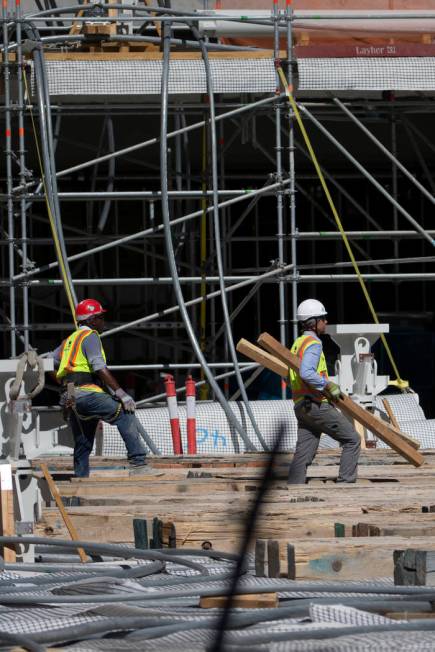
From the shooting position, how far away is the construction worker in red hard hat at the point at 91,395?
9500 millimetres

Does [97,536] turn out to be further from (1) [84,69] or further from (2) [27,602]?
(1) [84,69]

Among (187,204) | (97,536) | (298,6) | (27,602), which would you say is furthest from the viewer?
(187,204)

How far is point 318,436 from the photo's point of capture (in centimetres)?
908

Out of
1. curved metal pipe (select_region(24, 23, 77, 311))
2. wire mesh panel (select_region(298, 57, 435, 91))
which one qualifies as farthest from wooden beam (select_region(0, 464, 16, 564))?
wire mesh panel (select_region(298, 57, 435, 91))

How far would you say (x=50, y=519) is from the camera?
7062 millimetres

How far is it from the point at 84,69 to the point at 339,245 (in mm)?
6637

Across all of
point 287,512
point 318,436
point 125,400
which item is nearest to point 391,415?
point 318,436

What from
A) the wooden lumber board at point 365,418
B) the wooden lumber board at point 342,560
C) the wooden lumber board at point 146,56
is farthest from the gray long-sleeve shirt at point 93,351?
the wooden lumber board at point 146,56

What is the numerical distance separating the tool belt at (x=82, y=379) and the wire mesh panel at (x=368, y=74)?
4.56 m

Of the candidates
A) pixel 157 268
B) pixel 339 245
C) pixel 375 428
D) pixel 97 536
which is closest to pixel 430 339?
pixel 339 245

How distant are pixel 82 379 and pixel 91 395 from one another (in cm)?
15

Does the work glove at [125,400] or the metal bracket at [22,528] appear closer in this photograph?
the metal bracket at [22,528]

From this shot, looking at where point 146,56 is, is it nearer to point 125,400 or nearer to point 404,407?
point 404,407

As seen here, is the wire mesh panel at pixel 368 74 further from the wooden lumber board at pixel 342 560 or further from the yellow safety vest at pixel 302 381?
the wooden lumber board at pixel 342 560
